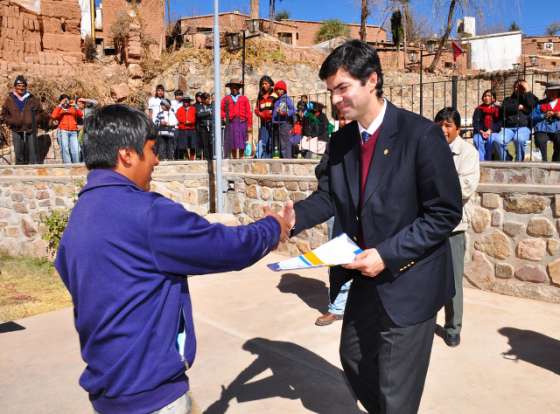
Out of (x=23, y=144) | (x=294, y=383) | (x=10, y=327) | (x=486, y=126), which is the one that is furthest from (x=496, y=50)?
(x=294, y=383)

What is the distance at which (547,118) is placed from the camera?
295 inches

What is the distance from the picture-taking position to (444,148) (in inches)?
97.1

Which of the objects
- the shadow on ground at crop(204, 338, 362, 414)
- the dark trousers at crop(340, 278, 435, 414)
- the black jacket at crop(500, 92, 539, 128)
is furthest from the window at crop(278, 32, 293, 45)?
the dark trousers at crop(340, 278, 435, 414)

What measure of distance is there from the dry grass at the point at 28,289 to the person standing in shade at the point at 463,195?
4.61 metres

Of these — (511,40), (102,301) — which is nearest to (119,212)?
(102,301)

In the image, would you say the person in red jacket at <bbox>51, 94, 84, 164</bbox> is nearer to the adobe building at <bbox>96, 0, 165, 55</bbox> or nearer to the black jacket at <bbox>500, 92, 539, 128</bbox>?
the black jacket at <bbox>500, 92, 539, 128</bbox>

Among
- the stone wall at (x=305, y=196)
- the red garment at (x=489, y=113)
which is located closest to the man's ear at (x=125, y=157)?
the stone wall at (x=305, y=196)

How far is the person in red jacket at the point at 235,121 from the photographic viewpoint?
36.0ft

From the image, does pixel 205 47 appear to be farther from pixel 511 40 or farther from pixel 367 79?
pixel 367 79

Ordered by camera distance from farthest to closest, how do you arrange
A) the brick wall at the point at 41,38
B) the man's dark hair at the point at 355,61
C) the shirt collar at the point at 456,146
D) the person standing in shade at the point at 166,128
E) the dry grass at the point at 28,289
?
the brick wall at the point at 41,38
the person standing in shade at the point at 166,128
the dry grass at the point at 28,289
the shirt collar at the point at 456,146
the man's dark hair at the point at 355,61

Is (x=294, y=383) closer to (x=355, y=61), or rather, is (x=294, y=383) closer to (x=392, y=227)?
(x=392, y=227)

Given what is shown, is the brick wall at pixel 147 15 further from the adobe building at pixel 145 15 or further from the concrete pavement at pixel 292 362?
the concrete pavement at pixel 292 362

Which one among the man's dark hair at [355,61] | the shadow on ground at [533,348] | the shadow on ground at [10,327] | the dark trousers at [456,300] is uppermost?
the man's dark hair at [355,61]

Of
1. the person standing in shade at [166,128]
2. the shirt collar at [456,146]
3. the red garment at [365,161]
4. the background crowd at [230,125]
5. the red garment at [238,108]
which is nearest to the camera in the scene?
the red garment at [365,161]
